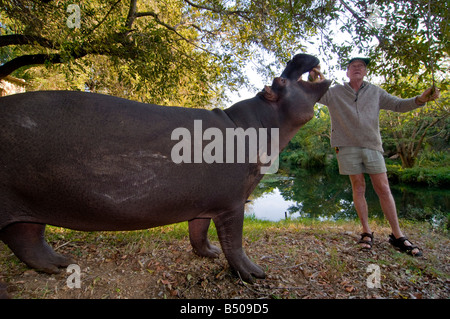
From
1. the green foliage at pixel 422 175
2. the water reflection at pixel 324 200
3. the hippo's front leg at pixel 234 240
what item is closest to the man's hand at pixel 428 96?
A: the hippo's front leg at pixel 234 240

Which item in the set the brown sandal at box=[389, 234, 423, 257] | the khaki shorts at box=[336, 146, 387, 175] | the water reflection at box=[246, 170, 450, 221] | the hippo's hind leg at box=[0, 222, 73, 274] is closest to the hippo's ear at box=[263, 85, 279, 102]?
the khaki shorts at box=[336, 146, 387, 175]

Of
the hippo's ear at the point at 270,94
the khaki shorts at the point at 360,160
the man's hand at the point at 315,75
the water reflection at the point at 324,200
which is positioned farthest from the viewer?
the water reflection at the point at 324,200

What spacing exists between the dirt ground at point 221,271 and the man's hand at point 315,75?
75.4 inches

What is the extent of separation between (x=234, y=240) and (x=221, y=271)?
418 mm

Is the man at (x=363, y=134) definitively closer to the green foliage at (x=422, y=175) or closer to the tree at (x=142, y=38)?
the tree at (x=142, y=38)

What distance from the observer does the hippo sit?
169cm

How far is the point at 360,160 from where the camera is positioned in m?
3.39

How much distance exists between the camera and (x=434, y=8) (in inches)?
99.0

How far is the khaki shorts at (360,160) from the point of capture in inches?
129

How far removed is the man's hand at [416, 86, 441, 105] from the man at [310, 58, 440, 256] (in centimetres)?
13

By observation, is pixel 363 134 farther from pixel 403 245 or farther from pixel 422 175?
pixel 422 175

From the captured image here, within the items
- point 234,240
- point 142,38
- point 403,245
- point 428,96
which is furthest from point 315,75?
point 142,38

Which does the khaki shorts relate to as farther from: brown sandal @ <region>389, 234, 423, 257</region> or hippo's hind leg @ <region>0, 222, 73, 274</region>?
hippo's hind leg @ <region>0, 222, 73, 274</region>
